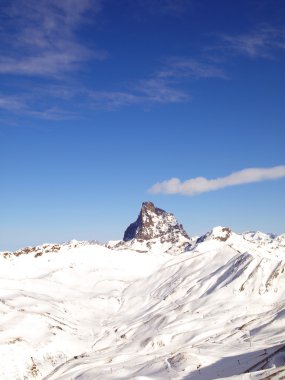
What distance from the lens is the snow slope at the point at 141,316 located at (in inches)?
2750

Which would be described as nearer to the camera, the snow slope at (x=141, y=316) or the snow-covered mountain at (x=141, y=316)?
the snow-covered mountain at (x=141, y=316)

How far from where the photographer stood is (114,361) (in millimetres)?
84688

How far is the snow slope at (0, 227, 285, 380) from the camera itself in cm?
6984

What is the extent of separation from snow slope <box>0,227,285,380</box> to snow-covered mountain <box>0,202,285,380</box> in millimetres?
294

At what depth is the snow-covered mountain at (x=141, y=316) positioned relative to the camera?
69625mm

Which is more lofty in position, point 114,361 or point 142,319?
point 142,319

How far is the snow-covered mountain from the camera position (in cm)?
6962

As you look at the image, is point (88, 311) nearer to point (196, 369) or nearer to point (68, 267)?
point (68, 267)

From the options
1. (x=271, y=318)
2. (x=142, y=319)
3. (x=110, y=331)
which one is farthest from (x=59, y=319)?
(x=271, y=318)

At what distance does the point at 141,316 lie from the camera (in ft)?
427

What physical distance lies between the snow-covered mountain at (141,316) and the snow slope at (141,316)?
11.6 inches

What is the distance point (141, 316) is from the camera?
5128 inches

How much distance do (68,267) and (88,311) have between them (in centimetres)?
4490

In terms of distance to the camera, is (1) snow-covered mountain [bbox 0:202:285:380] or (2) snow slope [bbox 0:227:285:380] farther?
(2) snow slope [bbox 0:227:285:380]
